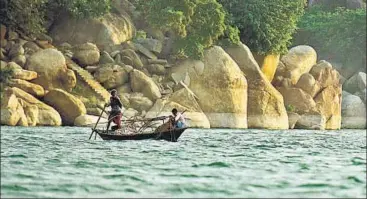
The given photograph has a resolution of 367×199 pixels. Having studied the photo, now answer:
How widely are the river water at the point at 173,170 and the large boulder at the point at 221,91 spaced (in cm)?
2355

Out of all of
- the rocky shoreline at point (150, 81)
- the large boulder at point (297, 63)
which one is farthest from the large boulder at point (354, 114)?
the large boulder at point (297, 63)

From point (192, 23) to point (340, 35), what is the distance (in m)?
21.5

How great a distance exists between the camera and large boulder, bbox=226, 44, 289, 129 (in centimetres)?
6109

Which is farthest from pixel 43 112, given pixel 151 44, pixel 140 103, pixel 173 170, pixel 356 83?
pixel 356 83

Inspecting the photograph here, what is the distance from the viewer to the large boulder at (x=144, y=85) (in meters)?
56.8

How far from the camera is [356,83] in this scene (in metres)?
74.9

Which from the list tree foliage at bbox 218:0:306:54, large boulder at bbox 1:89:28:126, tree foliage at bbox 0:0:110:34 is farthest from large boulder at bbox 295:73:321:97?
large boulder at bbox 1:89:28:126

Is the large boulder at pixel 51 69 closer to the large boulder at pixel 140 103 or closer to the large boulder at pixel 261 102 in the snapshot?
the large boulder at pixel 140 103

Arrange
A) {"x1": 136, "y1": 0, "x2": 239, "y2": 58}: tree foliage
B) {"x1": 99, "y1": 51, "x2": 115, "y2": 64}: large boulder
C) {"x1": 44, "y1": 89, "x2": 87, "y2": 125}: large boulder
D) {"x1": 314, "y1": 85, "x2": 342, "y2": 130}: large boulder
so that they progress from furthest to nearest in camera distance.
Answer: {"x1": 314, "y1": 85, "x2": 342, "y2": 130}: large boulder → {"x1": 136, "y1": 0, "x2": 239, "y2": 58}: tree foliage → {"x1": 99, "y1": 51, "x2": 115, "y2": 64}: large boulder → {"x1": 44, "y1": 89, "x2": 87, "y2": 125}: large boulder

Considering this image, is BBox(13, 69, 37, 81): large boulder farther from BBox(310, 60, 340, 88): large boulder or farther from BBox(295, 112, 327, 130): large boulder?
BBox(310, 60, 340, 88): large boulder

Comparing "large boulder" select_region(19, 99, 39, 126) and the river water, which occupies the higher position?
"large boulder" select_region(19, 99, 39, 126)

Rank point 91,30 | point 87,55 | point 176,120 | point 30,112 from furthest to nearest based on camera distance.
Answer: point 91,30
point 87,55
point 30,112
point 176,120

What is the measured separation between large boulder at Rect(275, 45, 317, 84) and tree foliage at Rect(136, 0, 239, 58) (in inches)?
262

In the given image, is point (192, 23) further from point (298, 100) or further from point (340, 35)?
point (340, 35)
